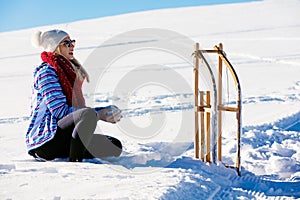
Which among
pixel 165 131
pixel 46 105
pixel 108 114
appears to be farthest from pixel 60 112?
pixel 165 131

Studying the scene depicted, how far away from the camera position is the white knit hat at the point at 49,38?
3.78 metres

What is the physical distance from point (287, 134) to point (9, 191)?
373 centimetres

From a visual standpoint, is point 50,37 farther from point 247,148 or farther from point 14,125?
point 14,125

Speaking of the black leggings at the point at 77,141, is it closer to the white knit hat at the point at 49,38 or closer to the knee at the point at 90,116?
the knee at the point at 90,116

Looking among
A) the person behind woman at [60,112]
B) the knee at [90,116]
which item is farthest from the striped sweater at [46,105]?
the knee at [90,116]

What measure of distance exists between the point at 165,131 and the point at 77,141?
2581mm

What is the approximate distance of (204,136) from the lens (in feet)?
13.5

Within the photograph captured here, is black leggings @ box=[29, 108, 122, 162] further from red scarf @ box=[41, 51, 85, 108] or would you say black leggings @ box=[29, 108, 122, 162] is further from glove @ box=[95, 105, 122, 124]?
red scarf @ box=[41, 51, 85, 108]

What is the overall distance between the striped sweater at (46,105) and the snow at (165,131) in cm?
25

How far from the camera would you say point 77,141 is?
3600mm

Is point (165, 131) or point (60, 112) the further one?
point (165, 131)

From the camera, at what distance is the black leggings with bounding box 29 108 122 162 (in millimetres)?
3564

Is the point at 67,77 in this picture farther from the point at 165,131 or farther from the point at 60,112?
the point at 165,131

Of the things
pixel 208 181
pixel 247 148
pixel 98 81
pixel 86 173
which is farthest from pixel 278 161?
pixel 98 81
